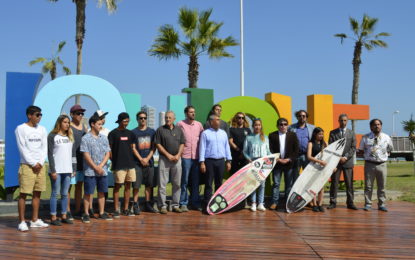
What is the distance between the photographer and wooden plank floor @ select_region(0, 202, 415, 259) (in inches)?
171

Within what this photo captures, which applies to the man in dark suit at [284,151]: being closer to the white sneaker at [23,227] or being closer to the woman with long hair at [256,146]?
the woman with long hair at [256,146]

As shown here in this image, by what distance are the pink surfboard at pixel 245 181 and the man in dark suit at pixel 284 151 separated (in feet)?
0.52

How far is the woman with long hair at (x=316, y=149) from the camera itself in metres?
7.35

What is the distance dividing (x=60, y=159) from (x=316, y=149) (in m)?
4.73

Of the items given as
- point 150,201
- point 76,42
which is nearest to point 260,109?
point 150,201

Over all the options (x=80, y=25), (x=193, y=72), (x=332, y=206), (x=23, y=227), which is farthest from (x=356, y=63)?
(x=23, y=227)

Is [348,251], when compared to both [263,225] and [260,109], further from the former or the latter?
[260,109]

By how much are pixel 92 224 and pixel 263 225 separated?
8.97 ft

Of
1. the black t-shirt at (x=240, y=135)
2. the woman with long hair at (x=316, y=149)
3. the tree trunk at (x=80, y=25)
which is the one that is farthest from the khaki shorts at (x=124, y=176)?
the tree trunk at (x=80, y=25)

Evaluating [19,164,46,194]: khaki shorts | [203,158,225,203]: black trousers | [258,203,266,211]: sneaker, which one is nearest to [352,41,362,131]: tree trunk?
[258,203,266,211]: sneaker

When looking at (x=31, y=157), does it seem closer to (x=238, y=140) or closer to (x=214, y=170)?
(x=214, y=170)

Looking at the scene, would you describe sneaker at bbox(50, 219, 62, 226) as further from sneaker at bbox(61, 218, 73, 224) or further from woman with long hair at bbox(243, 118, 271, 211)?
woman with long hair at bbox(243, 118, 271, 211)

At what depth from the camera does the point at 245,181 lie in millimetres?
7242

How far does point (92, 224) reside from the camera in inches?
236
